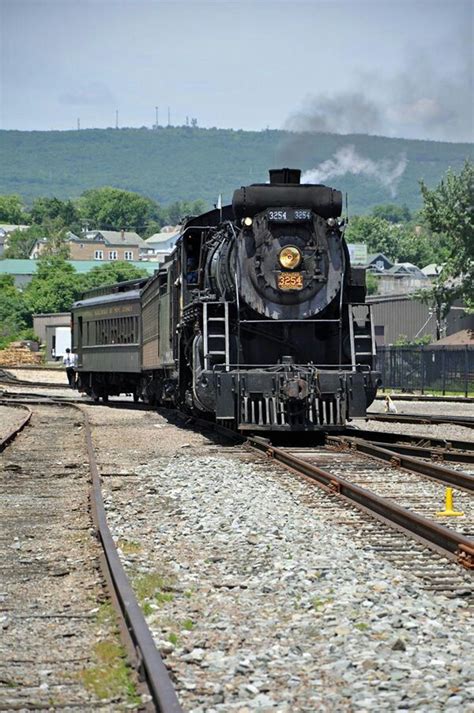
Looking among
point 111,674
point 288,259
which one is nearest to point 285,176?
point 288,259

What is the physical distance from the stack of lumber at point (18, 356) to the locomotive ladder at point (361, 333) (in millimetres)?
69904

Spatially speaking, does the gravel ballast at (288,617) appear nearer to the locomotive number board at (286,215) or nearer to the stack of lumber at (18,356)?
the locomotive number board at (286,215)

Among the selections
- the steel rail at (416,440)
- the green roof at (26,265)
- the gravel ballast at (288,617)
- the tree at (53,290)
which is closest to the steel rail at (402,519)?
the gravel ballast at (288,617)

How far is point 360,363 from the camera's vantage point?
57.9 ft

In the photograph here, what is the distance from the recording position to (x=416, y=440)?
16.5 meters

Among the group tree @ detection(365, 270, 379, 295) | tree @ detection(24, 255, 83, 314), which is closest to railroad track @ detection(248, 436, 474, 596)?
tree @ detection(24, 255, 83, 314)

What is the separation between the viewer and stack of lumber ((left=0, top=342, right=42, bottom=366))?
283ft

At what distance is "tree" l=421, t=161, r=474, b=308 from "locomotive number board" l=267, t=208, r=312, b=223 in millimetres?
40738

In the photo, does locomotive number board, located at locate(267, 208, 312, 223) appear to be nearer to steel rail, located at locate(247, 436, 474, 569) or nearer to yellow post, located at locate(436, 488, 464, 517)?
steel rail, located at locate(247, 436, 474, 569)

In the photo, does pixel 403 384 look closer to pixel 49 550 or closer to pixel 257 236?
pixel 257 236

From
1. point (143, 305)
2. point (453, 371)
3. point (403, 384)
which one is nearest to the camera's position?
point (143, 305)

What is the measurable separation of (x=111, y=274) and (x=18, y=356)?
57.8 m

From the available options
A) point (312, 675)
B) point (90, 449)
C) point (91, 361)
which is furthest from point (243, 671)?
point (91, 361)

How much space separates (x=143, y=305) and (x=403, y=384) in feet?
66.9
